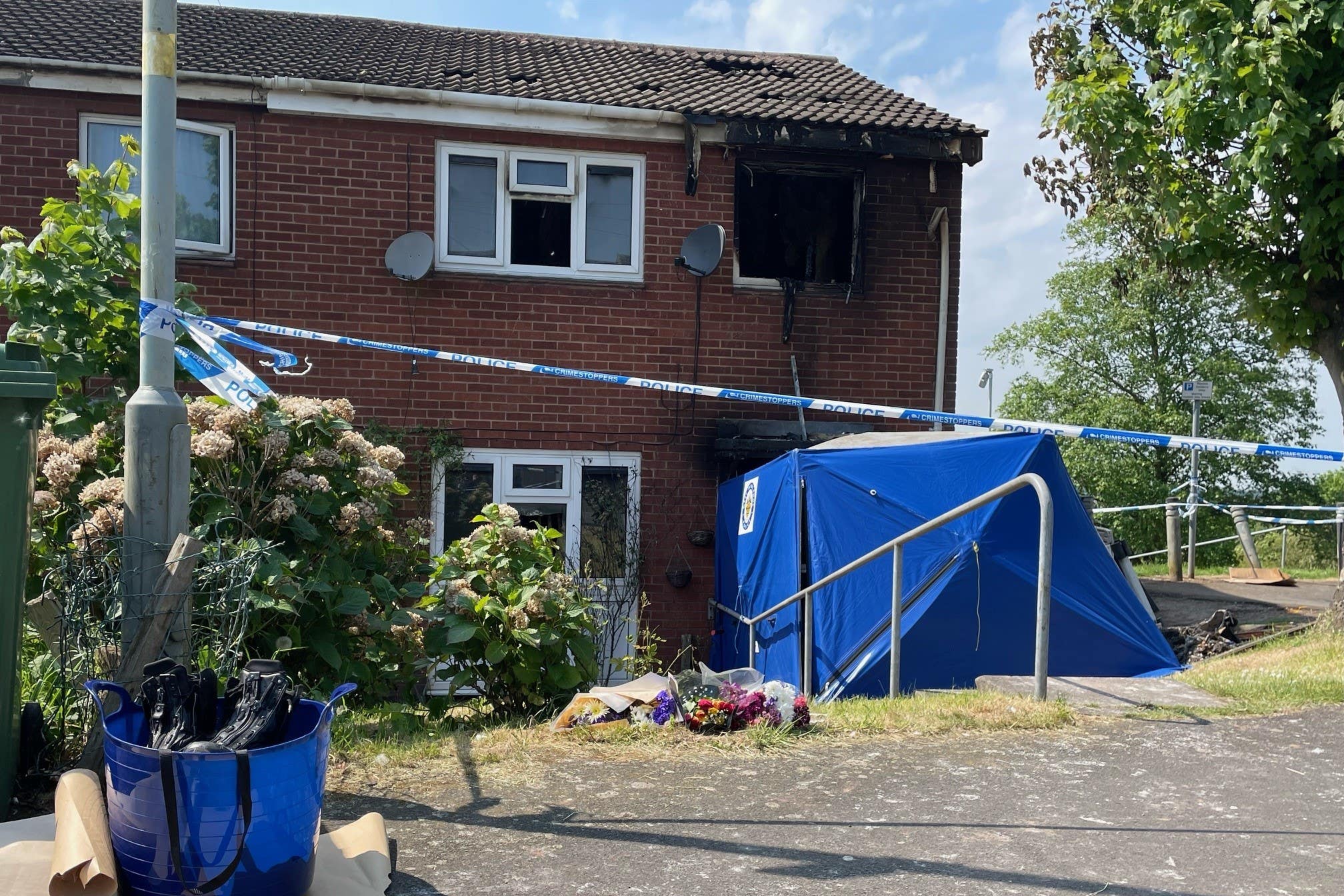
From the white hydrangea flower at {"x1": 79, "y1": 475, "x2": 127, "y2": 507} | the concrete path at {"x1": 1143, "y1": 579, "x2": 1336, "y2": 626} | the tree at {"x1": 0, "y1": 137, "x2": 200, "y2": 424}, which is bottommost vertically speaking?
the concrete path at {"x1": 1143, "y1": 579, "x2": 1336, "y2": 626}

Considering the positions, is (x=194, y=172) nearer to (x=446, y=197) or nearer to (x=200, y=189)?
(x=200, y=189)

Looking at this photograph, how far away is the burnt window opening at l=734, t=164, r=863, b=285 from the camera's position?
11820 mm

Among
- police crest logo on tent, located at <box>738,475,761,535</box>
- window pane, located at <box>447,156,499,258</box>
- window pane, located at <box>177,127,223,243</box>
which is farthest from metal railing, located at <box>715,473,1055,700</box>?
window pane, located at <box>177,127,223,243</box>

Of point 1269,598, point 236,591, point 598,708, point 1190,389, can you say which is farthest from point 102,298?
point 1190,389

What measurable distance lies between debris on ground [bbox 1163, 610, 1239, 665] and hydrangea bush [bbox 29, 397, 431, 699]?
628 cm

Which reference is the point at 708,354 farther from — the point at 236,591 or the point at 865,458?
the point at 236,591

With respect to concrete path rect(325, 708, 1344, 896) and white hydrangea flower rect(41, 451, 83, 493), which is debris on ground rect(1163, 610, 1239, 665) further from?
white hydrangea flower rect(41, 451, 83, 493)

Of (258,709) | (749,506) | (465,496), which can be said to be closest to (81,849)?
(258,709)

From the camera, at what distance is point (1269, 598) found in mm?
13336

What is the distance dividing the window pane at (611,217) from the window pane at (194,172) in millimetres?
3273

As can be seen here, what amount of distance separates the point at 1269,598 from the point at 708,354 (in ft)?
23.0

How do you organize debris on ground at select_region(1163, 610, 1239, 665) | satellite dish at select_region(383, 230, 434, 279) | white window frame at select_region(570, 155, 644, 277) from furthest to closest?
white window frame at select_region(570, 155, 644, 277)
satellite dish at select_region(383, 230, 434, 279)
debris on ground at select_region(1163, 610, 1239, 665)

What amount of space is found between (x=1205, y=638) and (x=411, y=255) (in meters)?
7.34

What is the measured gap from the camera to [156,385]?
161 inches
